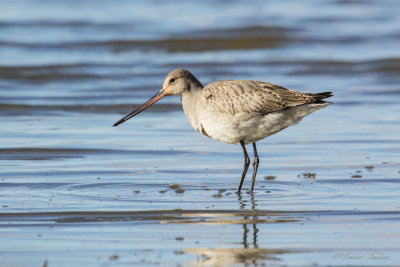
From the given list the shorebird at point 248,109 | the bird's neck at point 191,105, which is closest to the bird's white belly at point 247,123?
the shorebird at point 248,109

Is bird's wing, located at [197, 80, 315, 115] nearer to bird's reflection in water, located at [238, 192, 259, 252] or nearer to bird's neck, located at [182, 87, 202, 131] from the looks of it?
bird's neck, located at [182, 87, 202, 131]

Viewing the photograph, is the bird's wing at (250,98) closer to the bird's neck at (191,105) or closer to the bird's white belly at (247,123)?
the bird's white belly at (247,123)

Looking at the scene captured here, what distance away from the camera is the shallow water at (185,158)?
542 centimetres

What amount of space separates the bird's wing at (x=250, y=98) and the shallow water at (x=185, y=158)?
752mm

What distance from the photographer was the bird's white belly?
23.8ft

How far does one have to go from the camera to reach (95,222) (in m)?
5.96

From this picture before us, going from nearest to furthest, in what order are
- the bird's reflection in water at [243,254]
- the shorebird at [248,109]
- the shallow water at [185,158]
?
the bird's reflection in water at [243,254] → the shallow water at [185,158] → the shorebird at [248,109]

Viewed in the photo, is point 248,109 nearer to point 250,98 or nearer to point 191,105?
point 250,98

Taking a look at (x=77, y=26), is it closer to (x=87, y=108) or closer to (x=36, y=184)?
(x=87, y=108)

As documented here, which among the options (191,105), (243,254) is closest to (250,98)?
(191,105)

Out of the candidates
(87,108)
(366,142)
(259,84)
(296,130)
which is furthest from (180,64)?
(259,84)

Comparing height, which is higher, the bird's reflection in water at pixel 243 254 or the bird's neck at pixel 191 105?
the bird's neck at pixel 191 105

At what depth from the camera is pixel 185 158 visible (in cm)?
872

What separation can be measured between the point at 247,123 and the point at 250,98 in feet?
0.78
